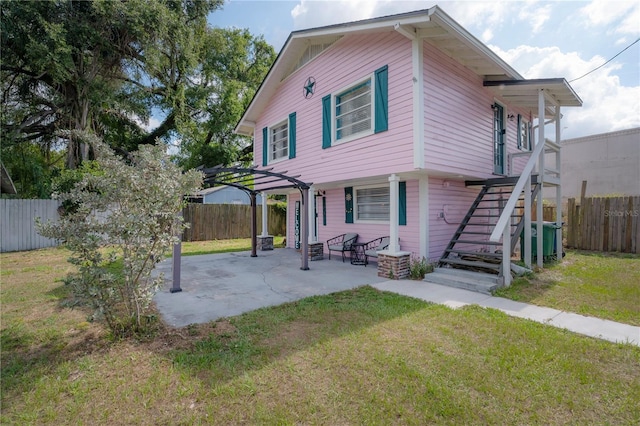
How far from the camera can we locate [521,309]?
15.1 feet

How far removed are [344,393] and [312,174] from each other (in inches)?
281

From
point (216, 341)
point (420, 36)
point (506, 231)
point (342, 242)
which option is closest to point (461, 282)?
point (506, 231)

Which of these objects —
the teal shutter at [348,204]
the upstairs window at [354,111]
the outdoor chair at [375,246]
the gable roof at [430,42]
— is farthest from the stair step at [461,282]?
the gable roof at [430,42]

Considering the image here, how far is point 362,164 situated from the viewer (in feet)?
24.7

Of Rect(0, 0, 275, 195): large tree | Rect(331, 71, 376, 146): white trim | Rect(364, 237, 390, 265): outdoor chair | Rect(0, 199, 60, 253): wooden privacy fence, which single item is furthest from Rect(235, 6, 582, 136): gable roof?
Rect(0, 199, 60, 253): wooden privacy fence

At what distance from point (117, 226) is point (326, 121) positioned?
6409mm

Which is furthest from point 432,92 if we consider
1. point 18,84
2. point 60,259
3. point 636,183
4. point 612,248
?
point 18,84

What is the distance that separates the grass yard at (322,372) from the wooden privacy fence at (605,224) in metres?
8.02

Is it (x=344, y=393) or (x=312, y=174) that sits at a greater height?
(x=312, y=174)

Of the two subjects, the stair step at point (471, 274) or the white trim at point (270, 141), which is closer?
the stair step at point (471, 274)

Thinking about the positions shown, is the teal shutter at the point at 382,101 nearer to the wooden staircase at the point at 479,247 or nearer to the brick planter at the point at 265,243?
the wooden staircase at the point at 479,247

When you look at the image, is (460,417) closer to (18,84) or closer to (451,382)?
(451,382)

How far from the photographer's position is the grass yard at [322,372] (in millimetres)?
2346

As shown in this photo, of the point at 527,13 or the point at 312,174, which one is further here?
the point at 312,174
